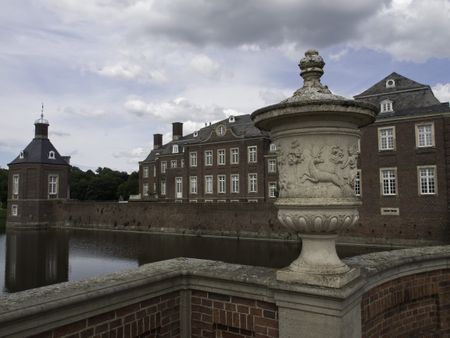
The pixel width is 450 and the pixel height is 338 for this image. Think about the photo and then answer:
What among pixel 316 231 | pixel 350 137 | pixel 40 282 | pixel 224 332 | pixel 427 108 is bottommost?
pixel 40 282

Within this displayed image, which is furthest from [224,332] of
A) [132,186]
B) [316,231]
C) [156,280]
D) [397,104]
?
[132,186]

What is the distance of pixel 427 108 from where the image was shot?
2198cm

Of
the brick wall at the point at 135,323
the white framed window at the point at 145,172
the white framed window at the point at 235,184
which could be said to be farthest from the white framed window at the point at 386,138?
the white framed window at the point at 145,172

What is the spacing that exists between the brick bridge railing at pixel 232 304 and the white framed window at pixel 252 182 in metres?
29.2

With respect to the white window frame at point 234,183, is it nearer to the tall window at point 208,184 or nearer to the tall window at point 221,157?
the tall window at point 221,157

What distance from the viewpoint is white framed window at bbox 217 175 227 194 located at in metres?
34.9

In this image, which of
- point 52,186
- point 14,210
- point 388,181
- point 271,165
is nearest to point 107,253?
point 271,165

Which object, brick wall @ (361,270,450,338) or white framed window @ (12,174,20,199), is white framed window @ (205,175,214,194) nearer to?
white framed window @ (12,174,20,199)

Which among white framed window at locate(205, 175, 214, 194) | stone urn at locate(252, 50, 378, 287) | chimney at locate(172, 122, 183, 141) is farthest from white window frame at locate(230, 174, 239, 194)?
stone urn at locate(252, 50, 378, 287)

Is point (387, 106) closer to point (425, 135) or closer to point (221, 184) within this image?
point (425, 135)

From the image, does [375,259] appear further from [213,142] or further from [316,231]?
[213,142]

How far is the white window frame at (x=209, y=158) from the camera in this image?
3565 centimetres

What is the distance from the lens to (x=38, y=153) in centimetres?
4109

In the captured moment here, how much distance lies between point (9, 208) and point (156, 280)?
45.2 m
